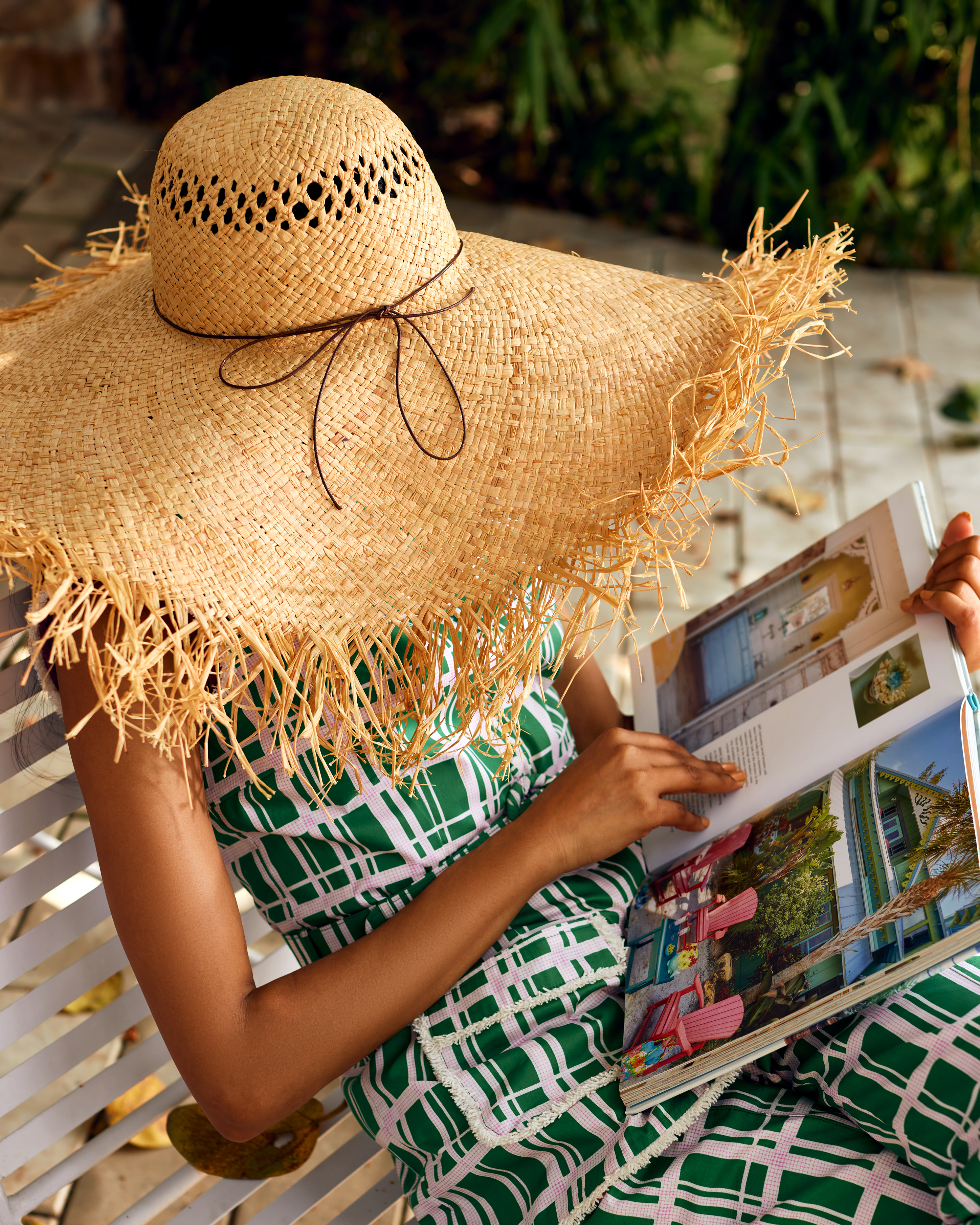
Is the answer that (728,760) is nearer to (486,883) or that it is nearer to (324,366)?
(486,883)

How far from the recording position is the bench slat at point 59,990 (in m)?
1.04

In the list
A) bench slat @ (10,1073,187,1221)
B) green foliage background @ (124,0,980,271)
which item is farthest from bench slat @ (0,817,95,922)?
green foliage background @ (124,0,980,271)

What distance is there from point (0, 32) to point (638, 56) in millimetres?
2253

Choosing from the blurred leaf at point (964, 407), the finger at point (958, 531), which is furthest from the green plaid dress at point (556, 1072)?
the blurred leaf at point (964, 407)

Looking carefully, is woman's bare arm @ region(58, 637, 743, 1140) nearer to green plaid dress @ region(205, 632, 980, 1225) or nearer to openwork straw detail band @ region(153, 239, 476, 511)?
green plaid dress @ region(205, 632, 980, 1225)

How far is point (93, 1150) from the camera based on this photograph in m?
1.18

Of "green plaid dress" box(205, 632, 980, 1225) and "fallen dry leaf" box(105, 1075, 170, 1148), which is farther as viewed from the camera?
"fallen dry leaf" box(105, 1075, 170, 1148)

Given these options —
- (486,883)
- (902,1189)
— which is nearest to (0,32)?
(486,883)

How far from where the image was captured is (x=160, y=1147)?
1520mm

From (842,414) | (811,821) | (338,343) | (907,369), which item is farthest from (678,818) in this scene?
(907,369)

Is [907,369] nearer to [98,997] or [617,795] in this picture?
[617,795]

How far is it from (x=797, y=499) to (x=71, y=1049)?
6.98ft

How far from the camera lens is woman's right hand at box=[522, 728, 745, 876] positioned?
103 cm

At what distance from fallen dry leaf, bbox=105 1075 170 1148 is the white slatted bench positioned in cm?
31
